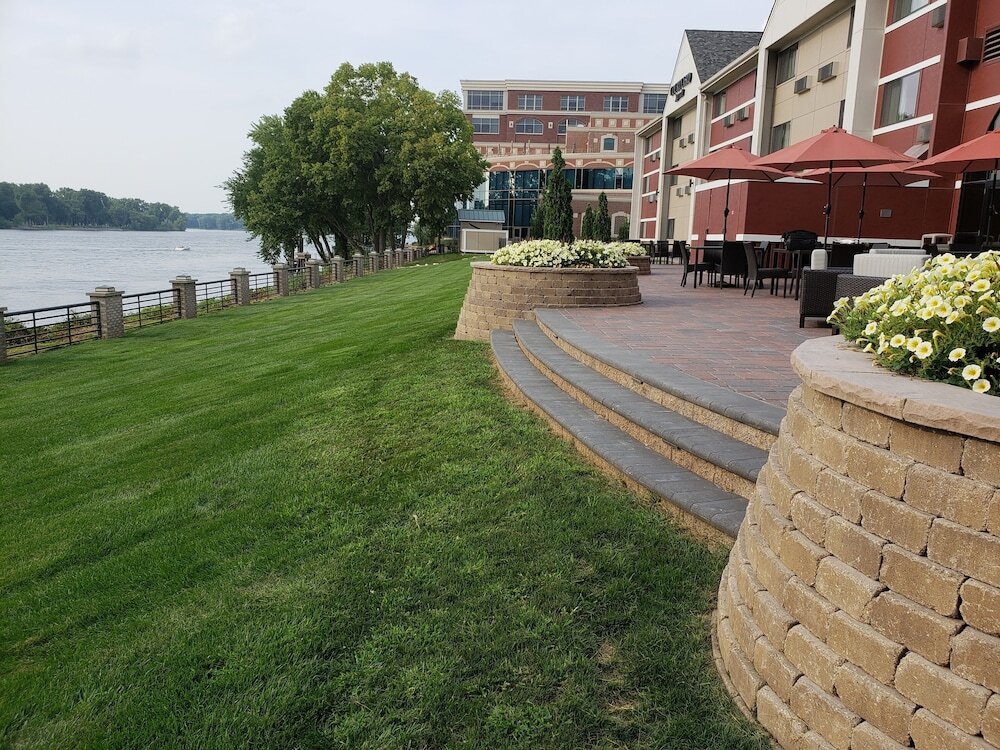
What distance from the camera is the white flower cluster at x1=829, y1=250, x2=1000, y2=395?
8.60 ft

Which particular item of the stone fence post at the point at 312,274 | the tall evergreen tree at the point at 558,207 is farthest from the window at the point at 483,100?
the tall evergreen tree at the point at 558,207

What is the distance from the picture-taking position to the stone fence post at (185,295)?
23.4 m

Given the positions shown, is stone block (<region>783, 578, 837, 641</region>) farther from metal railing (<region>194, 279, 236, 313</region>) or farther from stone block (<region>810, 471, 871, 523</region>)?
metal railing (<region>194, 279, 236, 313</region>)

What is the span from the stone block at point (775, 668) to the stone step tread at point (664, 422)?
4.68 ft

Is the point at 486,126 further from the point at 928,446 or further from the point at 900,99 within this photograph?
the point at 928,446

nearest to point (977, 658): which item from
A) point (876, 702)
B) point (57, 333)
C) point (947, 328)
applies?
point (876, 702)

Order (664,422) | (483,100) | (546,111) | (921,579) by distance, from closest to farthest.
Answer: (921,579), (664,422), (546,111), (483,100)

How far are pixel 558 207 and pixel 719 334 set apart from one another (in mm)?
8937

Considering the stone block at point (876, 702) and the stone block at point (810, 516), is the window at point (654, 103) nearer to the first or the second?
the stone block at point (810, 516)

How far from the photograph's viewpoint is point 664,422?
5.23 m

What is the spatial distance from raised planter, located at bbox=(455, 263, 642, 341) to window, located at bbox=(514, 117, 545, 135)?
257ft

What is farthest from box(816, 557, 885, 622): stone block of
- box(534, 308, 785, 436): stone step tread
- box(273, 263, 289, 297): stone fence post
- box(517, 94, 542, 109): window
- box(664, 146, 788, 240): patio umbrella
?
box(517, 94, 542, 109): window

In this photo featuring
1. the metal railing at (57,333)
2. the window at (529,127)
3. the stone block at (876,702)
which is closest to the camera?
the stone block at (876,702)

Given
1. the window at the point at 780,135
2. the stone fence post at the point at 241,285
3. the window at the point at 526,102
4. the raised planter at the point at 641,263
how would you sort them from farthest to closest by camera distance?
the window at the point at 526,102 → the stone fence post at the point at 241,285 → the window at the point at 780,135 → the raised planter at the point at 641,263
